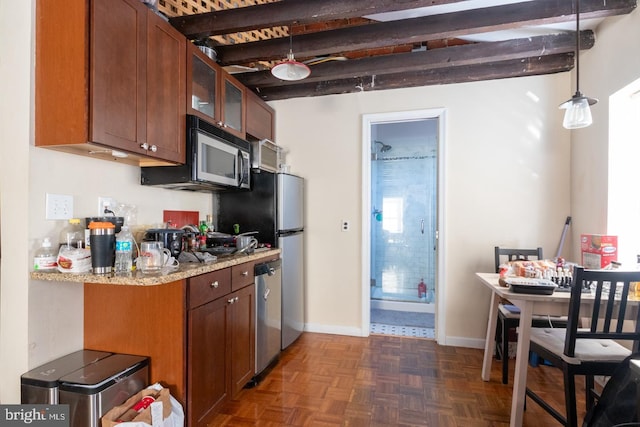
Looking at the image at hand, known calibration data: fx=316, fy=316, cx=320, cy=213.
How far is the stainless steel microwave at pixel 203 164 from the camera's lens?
1971 millimetres

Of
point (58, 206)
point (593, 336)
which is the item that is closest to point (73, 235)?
point (58, 206)

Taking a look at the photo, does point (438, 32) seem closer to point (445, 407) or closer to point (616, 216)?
point (616, 216)

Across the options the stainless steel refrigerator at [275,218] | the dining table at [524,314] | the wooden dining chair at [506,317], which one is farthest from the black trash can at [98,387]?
the wooden dining chair at [506,317]

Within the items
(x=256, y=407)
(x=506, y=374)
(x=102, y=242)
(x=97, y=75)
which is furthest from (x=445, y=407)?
(x=97, y=75)

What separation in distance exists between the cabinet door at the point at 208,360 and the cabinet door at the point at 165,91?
92 cm

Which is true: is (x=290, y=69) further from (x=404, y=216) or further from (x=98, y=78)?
(x=404, y=216)

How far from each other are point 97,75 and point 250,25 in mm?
1000

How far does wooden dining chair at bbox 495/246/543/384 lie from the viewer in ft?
7.36

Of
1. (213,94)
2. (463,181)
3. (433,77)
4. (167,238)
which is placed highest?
(433,77)

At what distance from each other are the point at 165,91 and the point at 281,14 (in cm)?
84

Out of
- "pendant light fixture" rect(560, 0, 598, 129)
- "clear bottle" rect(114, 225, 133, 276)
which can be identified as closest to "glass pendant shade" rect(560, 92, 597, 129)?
"pendant light fixture" rect(560, 0, 598, 129)

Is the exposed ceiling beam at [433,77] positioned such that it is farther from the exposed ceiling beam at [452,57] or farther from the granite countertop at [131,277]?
the granite countertop at [131,277]

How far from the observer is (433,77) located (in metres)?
2.80

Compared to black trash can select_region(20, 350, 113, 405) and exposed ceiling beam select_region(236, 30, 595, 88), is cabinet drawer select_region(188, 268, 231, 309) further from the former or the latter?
exposed ceiling beam select_region(236, 30, 595, 88)
